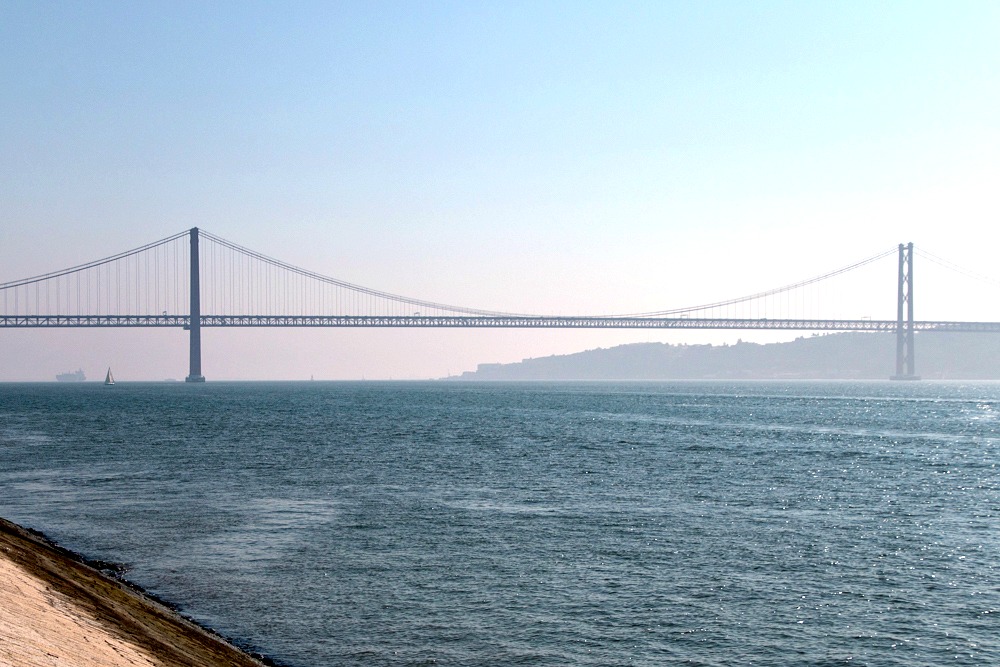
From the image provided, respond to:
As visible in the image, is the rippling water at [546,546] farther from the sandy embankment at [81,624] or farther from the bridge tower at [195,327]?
the bridge tower at [195,327]

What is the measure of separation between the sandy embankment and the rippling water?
1078 mm

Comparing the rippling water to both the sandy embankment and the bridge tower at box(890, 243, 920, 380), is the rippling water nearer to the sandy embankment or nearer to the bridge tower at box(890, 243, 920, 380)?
the sandy embankment

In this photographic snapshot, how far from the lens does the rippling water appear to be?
1145 centimetres

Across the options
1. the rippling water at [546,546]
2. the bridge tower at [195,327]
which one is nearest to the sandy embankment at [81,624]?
the rippling water at [546,546]

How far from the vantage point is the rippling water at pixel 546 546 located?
11.4m

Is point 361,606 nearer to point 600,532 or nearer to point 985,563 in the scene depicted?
point 600,532

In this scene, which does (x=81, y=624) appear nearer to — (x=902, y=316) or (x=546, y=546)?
(x=546, y=546)

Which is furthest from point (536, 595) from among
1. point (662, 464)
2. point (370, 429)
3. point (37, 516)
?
point (370, 429)

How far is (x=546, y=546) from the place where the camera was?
16312 mm

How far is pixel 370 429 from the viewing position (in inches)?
1929

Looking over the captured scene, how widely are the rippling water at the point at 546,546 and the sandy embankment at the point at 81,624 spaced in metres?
1.08

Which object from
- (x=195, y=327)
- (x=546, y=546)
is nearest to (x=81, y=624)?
(x=546, y=546)

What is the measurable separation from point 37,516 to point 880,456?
2908 centimetres

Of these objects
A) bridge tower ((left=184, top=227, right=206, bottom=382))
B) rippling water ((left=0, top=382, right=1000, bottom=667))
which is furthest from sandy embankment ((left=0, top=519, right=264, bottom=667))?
bridge tower ((left=184, top=227, right=206, bottom=382))
